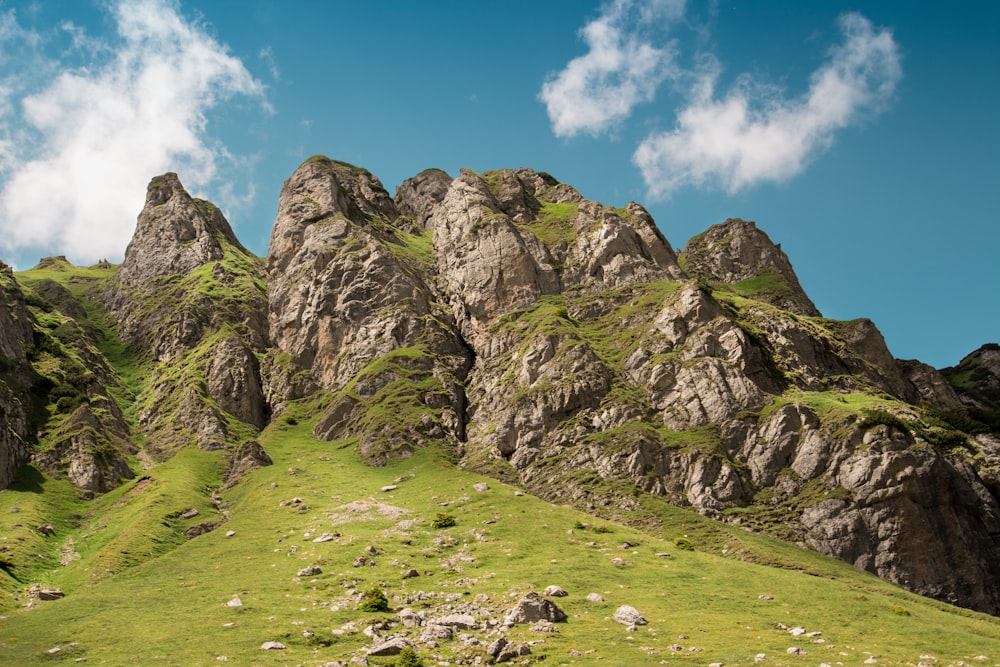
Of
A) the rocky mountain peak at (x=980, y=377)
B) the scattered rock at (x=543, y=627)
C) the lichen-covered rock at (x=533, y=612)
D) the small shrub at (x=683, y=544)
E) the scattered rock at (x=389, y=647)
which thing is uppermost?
the rocky mountain peak at (x=980, y=377)

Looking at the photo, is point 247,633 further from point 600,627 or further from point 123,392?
point 123,392

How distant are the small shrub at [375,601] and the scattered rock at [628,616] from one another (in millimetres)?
18199

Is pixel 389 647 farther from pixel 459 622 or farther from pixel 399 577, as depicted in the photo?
pixel 399 577

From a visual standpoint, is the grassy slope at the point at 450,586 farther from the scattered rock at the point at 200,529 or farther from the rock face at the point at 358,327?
the rock face at the point at 358,327

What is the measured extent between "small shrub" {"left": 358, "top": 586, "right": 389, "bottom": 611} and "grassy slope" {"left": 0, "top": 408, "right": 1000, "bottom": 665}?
93cm

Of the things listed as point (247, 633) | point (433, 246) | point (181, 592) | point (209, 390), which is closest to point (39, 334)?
point (209, 390)

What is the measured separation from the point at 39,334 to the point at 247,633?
117814mm

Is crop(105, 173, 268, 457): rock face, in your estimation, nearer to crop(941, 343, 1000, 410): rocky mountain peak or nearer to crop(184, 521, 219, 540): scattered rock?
crop(184, 521, 219, 540): scattered rock

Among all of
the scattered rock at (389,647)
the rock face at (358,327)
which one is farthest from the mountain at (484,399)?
the scattered rock at (389,647)

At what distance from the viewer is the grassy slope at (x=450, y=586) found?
47156 mm

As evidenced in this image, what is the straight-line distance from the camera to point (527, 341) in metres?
131

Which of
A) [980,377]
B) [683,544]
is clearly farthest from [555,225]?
[980,377]

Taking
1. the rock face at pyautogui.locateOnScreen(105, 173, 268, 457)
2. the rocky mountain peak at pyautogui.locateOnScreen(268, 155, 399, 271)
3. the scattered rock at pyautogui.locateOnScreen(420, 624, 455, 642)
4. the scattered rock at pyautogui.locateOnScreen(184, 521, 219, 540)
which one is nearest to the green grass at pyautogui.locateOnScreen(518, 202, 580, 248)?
the rocky mountain peak at pyautogui.locateOnScreen(268, 155, 399, 271)

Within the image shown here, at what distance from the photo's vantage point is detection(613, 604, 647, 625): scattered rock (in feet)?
169
